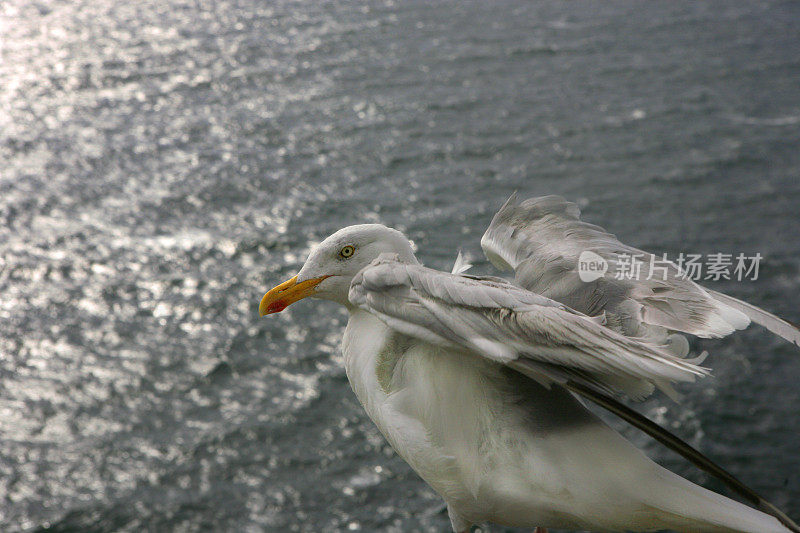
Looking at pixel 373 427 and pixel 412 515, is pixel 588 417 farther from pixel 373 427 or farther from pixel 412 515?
pixel 373 427

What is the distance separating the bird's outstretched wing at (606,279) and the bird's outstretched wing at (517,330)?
305 millimetres

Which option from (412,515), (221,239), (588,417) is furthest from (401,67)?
(588,417)

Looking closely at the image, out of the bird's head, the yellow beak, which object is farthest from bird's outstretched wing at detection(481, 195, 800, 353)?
the yellow beak

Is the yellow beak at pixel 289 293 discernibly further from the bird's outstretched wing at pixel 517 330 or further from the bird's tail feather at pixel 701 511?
the bird's tail feather at pixel 701 511

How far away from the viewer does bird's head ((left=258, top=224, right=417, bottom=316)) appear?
3844 millimetres

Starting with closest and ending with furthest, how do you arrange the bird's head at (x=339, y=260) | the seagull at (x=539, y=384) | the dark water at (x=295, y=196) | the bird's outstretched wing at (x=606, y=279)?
1. the seagull at (x=539, y=384)
2. the bird's outstretched wing at (x=606, y=279)
3. the bird's head at (x=339, y=260)
4. the dark water at (x=295, y=196)

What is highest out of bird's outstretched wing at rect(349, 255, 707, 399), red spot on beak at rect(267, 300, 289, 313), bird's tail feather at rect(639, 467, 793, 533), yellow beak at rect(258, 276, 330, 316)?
bird's outstretched wing at rect(349, 255, 707, 399)

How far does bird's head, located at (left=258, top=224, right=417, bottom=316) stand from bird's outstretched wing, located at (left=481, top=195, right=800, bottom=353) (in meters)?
0.68

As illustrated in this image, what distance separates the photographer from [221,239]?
27.3 feet

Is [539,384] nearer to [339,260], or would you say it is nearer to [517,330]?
[517,330]

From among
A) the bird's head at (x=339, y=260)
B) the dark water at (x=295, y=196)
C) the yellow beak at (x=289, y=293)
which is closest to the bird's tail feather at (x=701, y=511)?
the bird's head at (x=339, y=260)

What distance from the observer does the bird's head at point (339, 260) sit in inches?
151

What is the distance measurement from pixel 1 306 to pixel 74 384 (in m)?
1.51

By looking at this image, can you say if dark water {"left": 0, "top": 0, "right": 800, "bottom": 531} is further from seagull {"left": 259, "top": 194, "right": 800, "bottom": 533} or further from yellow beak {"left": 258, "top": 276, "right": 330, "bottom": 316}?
seagull {"left": 259, "top": 194, "right": 800, "bottom": 533}
